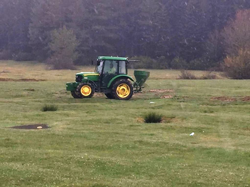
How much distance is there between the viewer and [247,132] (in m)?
13.5

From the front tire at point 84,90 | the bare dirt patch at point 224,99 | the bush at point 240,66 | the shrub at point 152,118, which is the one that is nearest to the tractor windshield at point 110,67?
the front tire at point 84,90

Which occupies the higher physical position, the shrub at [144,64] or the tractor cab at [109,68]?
the shrub at [144,64]

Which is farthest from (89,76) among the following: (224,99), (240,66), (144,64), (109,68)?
(144,64)

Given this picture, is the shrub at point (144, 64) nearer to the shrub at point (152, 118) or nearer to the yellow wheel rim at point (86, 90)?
the yellow wheel rim at point (86, 90)

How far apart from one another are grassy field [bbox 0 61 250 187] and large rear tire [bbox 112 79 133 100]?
295 cm

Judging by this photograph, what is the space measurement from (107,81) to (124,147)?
473 inches

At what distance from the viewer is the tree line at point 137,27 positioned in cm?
7456

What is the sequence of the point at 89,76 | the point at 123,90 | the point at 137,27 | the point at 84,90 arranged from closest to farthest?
the point at 84,90 → the point at 89,76 → the point at 123,90 → the point at 137,27

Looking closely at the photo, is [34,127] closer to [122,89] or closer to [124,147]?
[124,147]

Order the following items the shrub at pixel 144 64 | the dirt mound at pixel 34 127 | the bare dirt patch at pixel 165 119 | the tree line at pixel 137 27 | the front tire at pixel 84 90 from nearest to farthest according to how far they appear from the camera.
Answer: the dirt mound at pixel 34 127, the bare dirt patch at pixel 165 119, the front tire at pixel 84 90, the shrub at pixel 144 64, the tree line at pixel 137 27

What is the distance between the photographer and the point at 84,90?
22.5 meters

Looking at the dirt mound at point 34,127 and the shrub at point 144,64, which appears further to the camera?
the shrub at point 144,64

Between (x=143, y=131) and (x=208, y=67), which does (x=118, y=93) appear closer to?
(x=143, y=131)

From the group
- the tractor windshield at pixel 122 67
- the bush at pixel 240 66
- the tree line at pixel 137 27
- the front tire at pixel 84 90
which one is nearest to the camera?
the front tire at pixel 84 90
